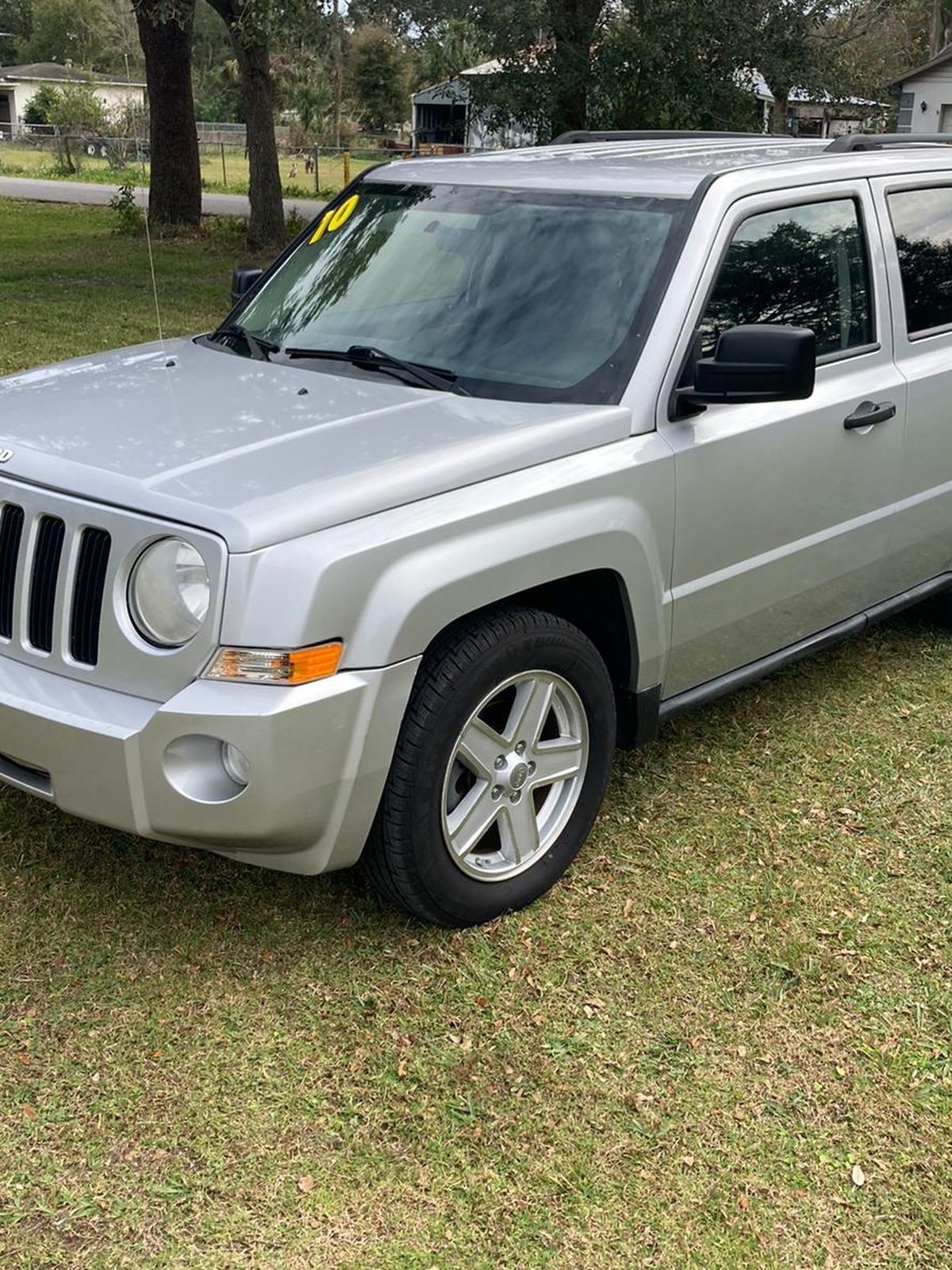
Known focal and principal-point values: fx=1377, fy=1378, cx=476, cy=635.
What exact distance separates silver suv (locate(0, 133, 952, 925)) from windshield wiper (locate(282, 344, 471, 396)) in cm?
1

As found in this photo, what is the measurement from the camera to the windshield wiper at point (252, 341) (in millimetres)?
4195

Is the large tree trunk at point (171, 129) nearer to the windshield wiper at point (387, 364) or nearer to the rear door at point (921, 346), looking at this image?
the rear door at point (921, 346)

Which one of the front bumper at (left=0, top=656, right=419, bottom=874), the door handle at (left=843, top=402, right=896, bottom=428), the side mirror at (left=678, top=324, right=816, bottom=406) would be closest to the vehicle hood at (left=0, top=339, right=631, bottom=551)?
the side mirror at (left=678, top=324, right=816, bottom=406)

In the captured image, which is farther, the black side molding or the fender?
the black side molding

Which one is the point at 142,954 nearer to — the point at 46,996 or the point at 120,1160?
the point at 46,996

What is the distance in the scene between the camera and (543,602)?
12.0ft

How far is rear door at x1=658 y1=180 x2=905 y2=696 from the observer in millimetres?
3893

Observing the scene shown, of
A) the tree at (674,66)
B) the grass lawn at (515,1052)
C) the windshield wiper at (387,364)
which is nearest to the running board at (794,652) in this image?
the grass lawn at (515,1052)

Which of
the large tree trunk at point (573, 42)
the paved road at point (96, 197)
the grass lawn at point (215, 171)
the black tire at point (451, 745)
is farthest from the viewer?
the grass lawn at point (215, 171)

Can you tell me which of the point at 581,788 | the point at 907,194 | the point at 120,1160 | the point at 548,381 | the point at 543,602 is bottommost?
the point at 120,1160

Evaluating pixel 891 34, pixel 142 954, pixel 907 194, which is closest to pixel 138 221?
pixel 907 194

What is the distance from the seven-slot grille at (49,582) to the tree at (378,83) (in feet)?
187

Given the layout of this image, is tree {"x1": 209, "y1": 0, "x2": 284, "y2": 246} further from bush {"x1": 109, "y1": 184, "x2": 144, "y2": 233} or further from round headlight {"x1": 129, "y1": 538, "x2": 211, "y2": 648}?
round headlight {"x1": 129, "y1": 538, "x2": 211, "y2": 648}

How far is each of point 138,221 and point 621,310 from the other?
17.6 meters
